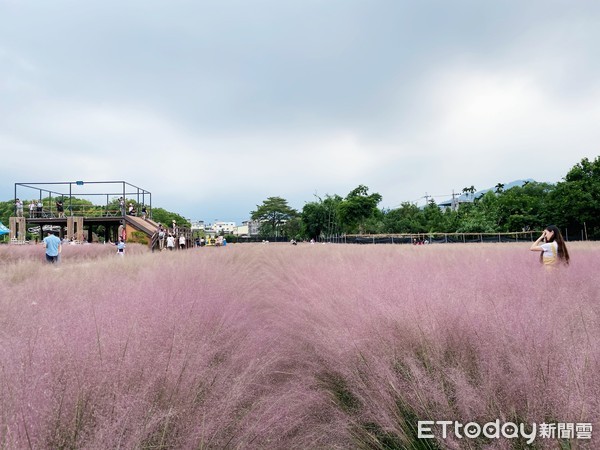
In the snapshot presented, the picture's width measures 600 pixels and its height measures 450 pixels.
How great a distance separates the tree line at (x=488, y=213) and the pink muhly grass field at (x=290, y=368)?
3223cm

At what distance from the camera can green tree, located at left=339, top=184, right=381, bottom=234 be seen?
147 ft

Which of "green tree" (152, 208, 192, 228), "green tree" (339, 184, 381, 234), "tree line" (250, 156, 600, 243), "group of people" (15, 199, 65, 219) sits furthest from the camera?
"green tree" (152, 208, 192, 228)

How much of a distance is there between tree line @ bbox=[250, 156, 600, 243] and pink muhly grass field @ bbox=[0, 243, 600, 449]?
32233mm

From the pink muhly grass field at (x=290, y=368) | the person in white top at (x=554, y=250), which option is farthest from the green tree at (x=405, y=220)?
the pink muhly grass field at (x=290, y=368)

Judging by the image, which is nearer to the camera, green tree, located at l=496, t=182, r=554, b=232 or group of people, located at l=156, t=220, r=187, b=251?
group of people, located at l=156, t=220, r=187, b=251

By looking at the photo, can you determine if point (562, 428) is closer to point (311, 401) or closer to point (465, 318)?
point (465, 318)

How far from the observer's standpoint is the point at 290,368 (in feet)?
9.61

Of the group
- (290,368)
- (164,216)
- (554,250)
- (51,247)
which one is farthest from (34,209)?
(164,216)

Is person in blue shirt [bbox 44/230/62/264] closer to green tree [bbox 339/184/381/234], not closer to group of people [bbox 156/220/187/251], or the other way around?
group of people [bbox 156/220/187/251]

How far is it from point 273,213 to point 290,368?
83410mm

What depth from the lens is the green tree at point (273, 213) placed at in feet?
279

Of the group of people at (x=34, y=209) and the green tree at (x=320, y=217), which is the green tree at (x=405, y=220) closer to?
the green tree at (x=320, y=217)

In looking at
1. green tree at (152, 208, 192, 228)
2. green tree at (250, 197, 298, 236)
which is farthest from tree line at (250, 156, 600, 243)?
green tree at (152, 208, 192, 228)

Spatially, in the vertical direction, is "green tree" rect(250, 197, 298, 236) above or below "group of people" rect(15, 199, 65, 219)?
above
